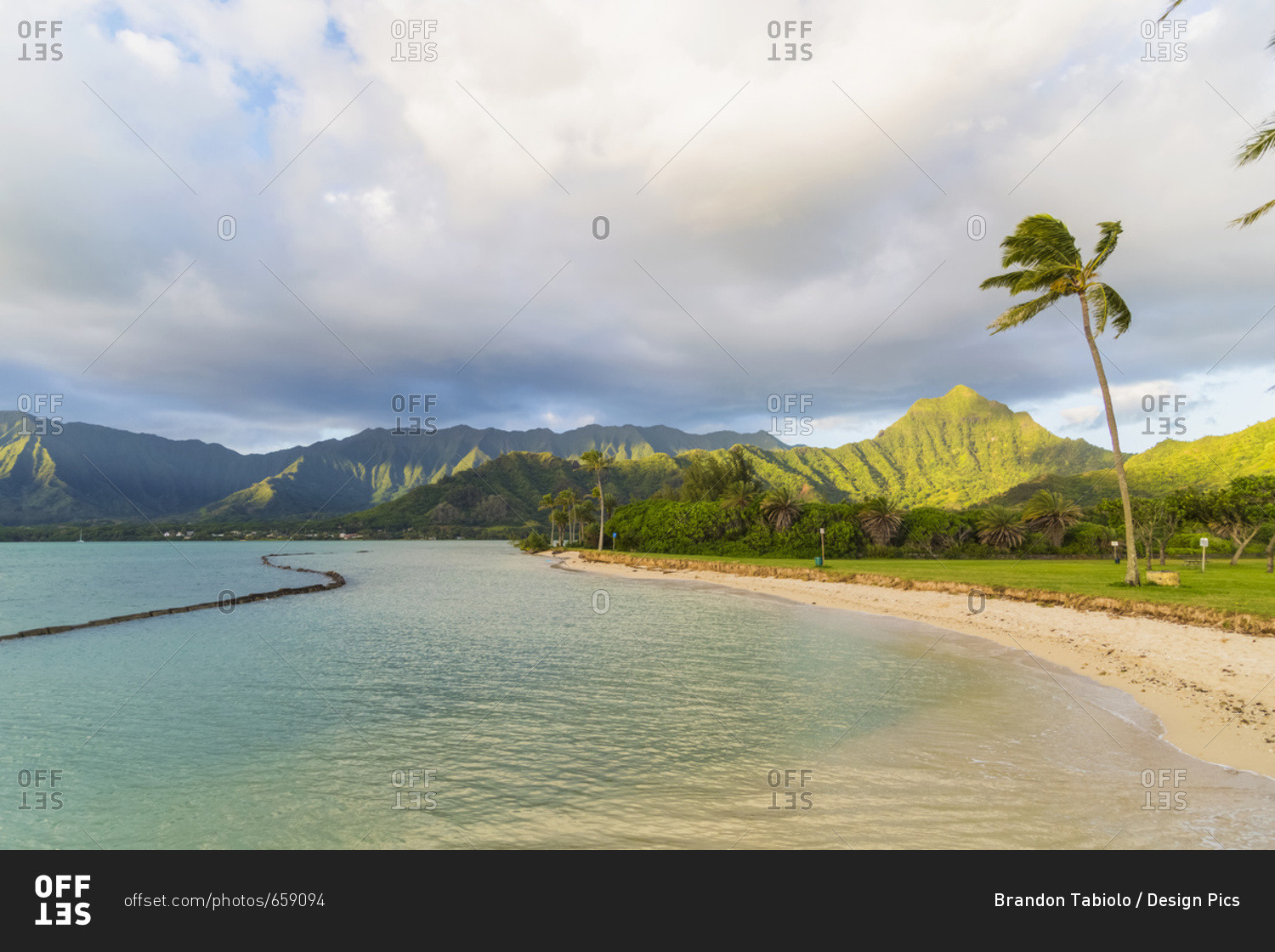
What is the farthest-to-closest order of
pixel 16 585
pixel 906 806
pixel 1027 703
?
pixel 16 585 → pixel 1027 703 → pixel 906 806

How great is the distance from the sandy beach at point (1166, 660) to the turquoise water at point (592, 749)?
709 mm

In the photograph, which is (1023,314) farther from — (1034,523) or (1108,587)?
(1034,523)

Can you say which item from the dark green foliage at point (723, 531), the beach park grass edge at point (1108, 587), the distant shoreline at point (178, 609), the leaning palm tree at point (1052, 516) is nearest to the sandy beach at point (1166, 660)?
the beach park grass edge at point (1108, 587)

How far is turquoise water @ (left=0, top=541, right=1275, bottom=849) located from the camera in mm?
7020

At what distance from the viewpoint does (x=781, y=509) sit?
69625mm

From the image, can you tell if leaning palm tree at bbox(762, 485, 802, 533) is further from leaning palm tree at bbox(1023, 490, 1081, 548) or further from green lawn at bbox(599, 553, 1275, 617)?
leaning palm tree at bbox(1023, 490, 1081, 548)

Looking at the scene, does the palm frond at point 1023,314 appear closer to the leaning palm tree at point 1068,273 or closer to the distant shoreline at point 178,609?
the leaning palm tree at point 1068,273

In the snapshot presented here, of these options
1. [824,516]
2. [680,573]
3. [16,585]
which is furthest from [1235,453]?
[16,585]

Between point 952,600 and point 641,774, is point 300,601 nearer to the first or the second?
point 641,774

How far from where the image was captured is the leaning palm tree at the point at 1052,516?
189ft
